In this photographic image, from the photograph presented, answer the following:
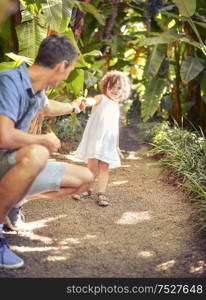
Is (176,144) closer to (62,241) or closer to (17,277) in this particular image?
(62,241)

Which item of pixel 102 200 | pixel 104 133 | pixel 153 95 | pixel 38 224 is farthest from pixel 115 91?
pixel 153 95

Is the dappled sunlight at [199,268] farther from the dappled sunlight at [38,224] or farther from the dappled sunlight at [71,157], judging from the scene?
the dappled sunlight at [71,157]

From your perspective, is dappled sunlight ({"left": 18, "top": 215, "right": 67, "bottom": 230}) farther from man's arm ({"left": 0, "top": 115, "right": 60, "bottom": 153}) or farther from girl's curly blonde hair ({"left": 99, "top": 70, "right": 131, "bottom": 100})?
girl's curly blonde hair ({"left": 99, "top": 70, "right": 131, "bottom": 100})

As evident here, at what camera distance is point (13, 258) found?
2596 millimetres

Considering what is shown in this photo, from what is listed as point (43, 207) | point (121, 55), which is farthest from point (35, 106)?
point (121, 55)

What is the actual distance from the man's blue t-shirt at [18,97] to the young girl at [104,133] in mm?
1416

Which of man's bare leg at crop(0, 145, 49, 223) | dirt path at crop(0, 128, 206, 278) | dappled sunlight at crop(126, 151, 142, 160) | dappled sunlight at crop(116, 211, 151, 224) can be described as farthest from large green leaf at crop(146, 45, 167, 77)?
man's bare leg at crop(0, 145, 49, 223)

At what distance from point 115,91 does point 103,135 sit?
0.36 m

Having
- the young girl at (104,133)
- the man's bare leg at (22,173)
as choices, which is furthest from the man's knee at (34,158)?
the young girl at (104,133)

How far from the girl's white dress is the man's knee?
5.33ft

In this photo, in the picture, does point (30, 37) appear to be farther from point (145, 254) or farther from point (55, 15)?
point (145, 254)

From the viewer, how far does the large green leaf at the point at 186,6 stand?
484 centimetres

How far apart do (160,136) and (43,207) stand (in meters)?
2.63

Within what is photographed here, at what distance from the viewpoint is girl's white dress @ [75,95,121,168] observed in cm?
401
